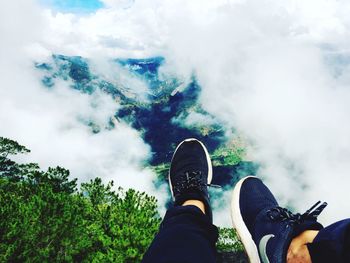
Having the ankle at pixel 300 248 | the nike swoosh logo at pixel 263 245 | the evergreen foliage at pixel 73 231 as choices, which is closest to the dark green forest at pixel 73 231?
the evergreen foliage at pixel 73 231

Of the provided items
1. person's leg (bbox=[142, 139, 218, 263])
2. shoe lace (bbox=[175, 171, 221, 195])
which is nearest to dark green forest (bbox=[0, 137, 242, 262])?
shoe lace (bbox=[175, 171, 221, 195])

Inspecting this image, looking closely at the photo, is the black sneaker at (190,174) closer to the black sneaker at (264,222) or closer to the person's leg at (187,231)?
the person's leg at (187,231)

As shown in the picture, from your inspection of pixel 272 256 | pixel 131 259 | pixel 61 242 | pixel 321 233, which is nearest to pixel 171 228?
pixel 272 256

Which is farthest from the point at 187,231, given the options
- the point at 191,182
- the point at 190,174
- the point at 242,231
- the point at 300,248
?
the point at 190,174

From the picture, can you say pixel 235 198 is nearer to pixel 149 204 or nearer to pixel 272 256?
pixel 272 256

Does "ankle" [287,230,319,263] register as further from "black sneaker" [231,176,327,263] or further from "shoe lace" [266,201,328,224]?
"shoe lace" [266,201,328,224]
